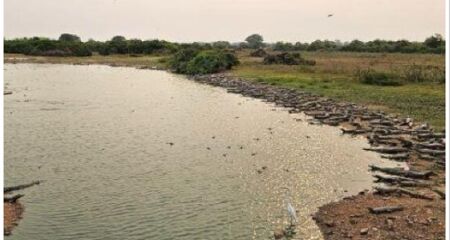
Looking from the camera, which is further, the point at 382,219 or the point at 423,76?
the point at 423,76

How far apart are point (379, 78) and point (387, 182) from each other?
106 ft

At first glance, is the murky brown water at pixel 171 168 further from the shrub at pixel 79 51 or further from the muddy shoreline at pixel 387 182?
the shrub at pixel 79 51

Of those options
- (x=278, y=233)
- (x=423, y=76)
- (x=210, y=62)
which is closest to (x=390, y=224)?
(x=278, y=233)

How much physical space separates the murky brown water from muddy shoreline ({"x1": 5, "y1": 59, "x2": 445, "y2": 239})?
32.9 inches

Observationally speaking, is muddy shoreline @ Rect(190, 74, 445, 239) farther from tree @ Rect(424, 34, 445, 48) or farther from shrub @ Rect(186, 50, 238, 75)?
tree @ Rect(424, 34, 445, 48)

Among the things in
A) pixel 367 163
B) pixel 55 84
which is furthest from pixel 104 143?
pixel 55 84

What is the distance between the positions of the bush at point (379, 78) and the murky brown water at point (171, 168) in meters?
14.1

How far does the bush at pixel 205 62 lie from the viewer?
244 feet

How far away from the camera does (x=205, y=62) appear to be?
247 ft

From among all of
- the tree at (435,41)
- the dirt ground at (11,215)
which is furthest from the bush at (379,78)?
the tree at (435,41)

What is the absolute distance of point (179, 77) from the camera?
71.9 meters

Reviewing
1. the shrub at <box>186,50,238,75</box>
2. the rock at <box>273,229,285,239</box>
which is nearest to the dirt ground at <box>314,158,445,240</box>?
the rock at <box>273,229,285,239</box>

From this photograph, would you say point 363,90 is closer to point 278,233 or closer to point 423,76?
point 423,76

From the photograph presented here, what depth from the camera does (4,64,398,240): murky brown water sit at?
1576cm
